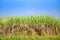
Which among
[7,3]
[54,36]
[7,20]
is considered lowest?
[54,36]

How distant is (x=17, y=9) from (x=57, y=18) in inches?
19.2

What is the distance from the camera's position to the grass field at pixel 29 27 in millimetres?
2359

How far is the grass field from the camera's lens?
236 cm

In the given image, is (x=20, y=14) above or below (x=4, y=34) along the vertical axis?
above

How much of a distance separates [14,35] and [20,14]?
0.26m

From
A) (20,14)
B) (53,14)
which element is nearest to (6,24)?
(20,14)

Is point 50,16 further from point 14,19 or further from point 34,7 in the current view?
point 14,19

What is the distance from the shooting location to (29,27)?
7.92ft

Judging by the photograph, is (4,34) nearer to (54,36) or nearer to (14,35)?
(14,35)

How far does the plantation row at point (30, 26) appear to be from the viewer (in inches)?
94.5

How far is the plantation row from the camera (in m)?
2.40

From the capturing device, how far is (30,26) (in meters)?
2.42

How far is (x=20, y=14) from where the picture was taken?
2.44m

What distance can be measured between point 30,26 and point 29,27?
2 centimetres
